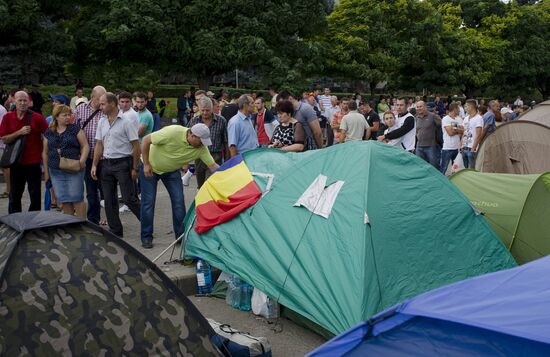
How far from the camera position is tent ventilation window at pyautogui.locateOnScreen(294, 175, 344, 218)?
226 inches

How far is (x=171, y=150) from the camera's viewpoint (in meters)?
7.23

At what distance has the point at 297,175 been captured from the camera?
20.3 ft

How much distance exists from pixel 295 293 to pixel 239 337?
2.55 ft

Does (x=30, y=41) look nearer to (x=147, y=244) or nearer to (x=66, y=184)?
(x=66, y=184)

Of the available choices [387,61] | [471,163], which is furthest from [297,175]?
[387,61]

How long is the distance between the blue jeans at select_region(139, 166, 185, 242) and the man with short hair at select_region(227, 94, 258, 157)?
1520 millimetres

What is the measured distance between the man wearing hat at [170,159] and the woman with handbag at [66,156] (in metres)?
0.76

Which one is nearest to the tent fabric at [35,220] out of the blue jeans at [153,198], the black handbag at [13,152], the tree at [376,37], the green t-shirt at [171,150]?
the green t-shirt at [171,150]

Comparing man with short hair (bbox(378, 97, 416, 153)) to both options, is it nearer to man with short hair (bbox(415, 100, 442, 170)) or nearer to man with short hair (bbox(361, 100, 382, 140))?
man with short hair (bbox(415, 100, 442, 170))

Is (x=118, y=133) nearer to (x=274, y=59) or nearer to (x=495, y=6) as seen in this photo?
(x=274, y=59)

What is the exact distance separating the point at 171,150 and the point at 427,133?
231 inches

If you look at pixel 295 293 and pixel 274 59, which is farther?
pixel 274 59

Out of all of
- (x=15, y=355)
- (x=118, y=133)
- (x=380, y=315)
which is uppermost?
(x=118, y=133)

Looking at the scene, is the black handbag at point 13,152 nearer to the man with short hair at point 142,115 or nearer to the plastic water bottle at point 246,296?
the man with short hair at point 142,115
